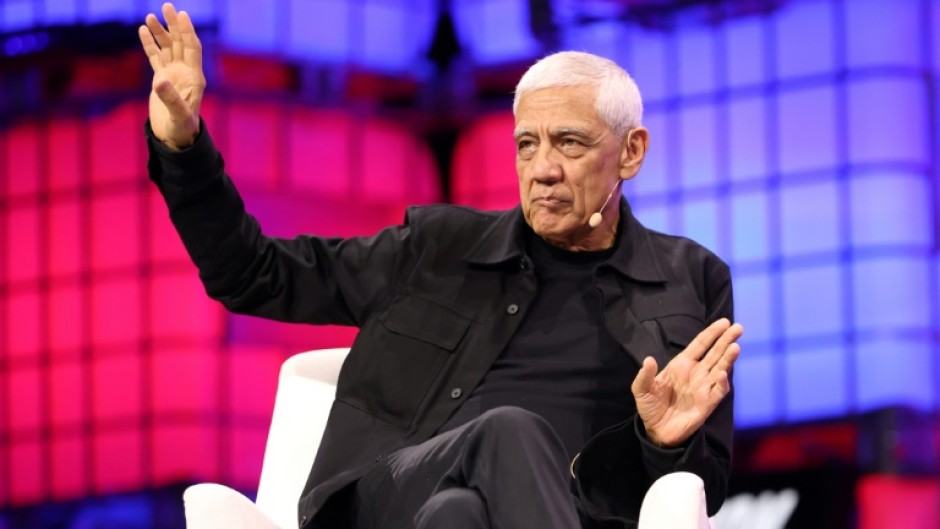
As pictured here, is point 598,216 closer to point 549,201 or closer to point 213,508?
point 549,201

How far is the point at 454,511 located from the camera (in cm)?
180

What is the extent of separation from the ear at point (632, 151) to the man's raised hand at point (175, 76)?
0.72 meters

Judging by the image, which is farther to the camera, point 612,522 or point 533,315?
point 533,315

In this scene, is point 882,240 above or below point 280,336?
above

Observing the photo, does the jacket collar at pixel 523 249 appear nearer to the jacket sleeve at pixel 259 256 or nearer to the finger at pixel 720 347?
the jacket sleeve at pixel 259 256

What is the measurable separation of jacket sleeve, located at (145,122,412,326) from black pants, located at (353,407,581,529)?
461 millimetres

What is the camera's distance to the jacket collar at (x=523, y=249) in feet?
7.63

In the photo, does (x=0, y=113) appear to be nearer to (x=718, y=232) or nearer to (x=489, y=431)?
(x=718, y=232)

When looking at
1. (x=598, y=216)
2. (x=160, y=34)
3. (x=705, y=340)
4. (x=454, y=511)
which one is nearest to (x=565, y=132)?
(x=598, y=216)

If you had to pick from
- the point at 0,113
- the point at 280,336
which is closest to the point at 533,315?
the point at 280,336

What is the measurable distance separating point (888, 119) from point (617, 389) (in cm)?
182

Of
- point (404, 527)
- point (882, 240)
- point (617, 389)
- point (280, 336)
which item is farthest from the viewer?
point (280, 336)

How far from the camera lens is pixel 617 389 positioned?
225 cm

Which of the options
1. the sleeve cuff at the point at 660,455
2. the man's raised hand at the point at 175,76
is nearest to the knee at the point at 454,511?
the sleeve cuff at the point at 660,455
